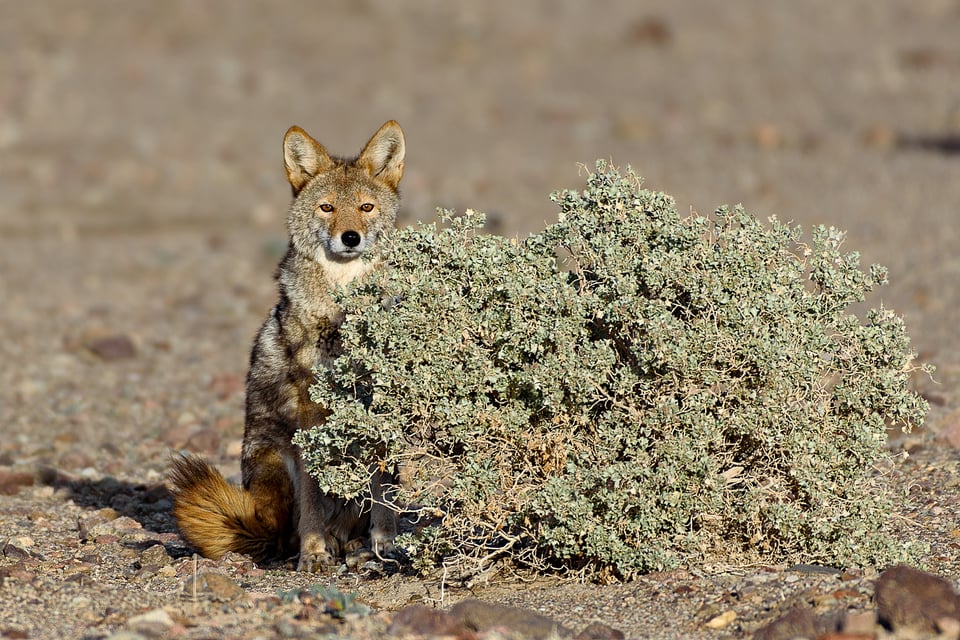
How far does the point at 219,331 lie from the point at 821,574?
778cm

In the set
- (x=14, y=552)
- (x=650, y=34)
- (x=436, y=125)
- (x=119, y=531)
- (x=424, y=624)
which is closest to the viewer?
(x=424, y=624)

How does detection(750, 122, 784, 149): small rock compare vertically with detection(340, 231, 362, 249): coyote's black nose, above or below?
above

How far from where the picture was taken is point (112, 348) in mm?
10656

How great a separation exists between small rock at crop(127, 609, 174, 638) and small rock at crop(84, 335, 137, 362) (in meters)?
6.31

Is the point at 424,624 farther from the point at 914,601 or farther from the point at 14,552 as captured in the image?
the point at 14,552

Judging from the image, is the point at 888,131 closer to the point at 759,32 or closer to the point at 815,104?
the point at 815,104

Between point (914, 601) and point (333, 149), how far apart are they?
1449 centimetres

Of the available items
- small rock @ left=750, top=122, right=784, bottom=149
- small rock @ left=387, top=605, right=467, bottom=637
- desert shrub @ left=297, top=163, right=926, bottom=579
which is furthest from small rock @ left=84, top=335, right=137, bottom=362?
small rock @ left=750, top=122, right=784, bottom=149

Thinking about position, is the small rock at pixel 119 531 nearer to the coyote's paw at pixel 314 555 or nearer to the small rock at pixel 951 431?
the coyote's paw at pixel 314 555

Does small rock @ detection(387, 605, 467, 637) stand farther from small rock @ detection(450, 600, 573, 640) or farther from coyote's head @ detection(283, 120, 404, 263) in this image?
coyote's head @ detection(283, 120, 404, 263)

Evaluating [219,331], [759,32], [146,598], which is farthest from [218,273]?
[759,32]

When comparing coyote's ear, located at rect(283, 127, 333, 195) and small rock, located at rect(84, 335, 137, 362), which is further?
small rock, located at rect(84, 335, 137, 362)

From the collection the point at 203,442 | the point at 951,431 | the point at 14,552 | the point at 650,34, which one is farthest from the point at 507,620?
the point at 650,34

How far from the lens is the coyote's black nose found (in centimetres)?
618
